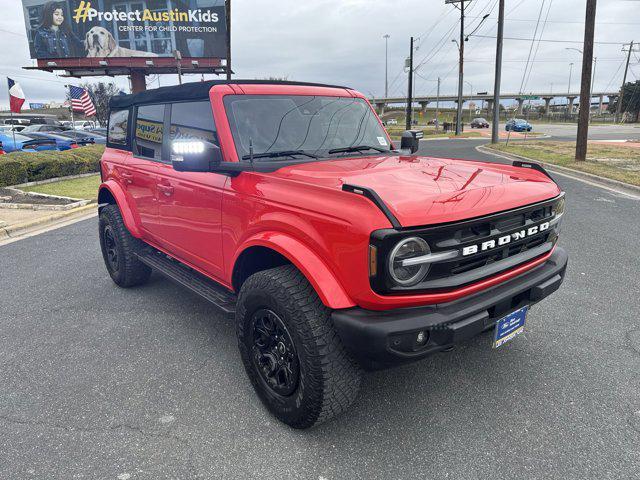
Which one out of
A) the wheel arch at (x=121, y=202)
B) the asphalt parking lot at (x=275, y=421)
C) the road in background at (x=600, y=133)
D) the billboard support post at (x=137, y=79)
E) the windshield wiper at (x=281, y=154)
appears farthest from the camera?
the billboard support post at (x=137, y=79)

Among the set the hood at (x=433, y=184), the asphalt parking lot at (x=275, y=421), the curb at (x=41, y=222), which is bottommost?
the asphalt parking lot at (x=275, y=421)

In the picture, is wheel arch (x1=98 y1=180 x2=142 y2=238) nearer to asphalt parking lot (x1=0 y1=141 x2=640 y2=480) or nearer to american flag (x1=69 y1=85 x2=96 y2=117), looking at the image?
asphalt parking lot (x1=0 y1=141 x2=640 y2=480)

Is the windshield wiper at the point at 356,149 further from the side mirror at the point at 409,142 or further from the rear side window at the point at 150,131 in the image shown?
the rear side window at the point at 150,131

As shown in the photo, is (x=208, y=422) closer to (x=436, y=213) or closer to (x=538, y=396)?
(x=436, y=213)

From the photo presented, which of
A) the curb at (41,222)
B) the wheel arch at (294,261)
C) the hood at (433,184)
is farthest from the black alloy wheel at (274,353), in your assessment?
the curb at (41,222)

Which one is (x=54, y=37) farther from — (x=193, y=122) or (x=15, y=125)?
(x=193, y=122)

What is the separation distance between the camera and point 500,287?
2.45 metres

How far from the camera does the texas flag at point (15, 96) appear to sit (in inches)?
579

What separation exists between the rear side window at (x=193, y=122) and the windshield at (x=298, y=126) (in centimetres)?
17

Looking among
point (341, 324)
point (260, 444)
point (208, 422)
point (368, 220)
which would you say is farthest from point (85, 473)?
point (368, 220)

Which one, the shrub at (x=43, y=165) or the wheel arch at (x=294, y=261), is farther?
the shrub at (x=43, y=165)

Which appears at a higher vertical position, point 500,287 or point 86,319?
point 500,287

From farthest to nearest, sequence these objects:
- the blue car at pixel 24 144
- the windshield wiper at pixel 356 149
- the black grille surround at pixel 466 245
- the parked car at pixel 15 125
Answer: the parked car at pixel 15 125
the blue car at pixel 24 144
the windshield wiper at pixel 356 149
the black grille surround at pixel 466 245

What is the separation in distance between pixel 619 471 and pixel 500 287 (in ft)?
3.33
